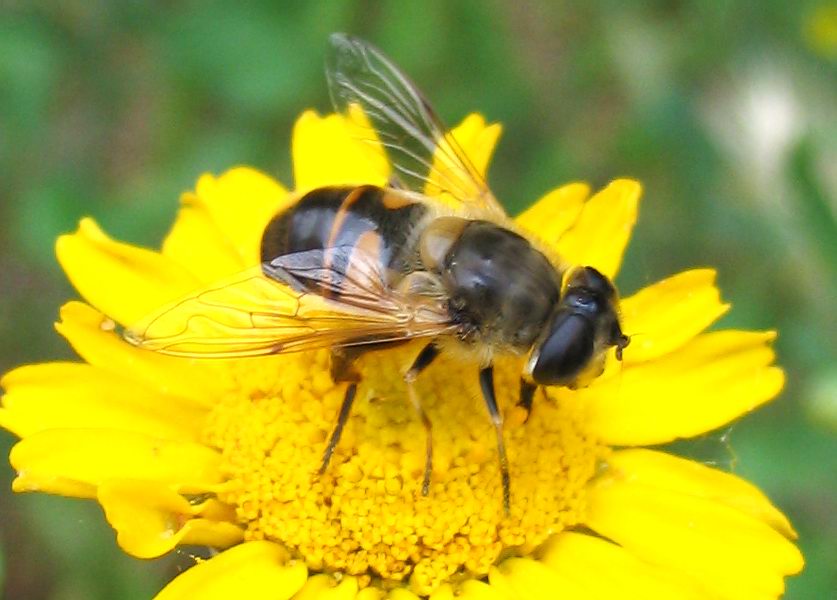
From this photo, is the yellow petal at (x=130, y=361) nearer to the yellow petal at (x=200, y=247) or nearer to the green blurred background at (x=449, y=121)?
the yellow petal at (x=200, y=247)

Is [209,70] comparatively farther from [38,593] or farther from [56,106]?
[38,593]

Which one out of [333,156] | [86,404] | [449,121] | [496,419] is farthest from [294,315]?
[449,121]

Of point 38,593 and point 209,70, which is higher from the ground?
point 209,70

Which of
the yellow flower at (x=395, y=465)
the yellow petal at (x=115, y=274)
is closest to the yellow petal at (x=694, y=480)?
the yellow flower at (x=395, y=465)

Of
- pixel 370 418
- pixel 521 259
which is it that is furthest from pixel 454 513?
pixel 521 259

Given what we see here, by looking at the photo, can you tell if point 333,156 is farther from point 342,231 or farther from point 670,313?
point 670,313

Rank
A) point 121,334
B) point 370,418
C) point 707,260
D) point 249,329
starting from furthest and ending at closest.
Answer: point 707,260, point 121,334, point 370,418, point 249,329
